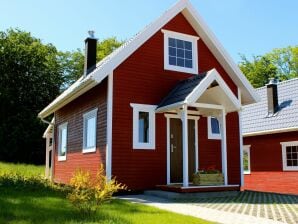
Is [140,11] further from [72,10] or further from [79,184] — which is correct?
[79,184]

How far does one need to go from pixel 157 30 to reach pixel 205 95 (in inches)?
114

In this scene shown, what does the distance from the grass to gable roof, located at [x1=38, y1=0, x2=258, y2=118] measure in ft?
14.4

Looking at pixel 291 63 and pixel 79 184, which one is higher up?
pixel 291 63

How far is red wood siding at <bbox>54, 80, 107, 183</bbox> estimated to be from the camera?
42.1 feet

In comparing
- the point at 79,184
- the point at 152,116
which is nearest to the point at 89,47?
the point at 152,116

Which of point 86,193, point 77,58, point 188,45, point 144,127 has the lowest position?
point 86,193

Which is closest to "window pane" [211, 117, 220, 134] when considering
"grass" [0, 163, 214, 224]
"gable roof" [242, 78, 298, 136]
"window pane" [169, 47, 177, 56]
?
"window pane" [169, 47, 177, 56]

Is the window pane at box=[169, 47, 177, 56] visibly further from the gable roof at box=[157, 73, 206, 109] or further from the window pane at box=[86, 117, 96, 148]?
the window pane at box=[86, 117, 96, 148]

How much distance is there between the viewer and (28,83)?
39.9 metres

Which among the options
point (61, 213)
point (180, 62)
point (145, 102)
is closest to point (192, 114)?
point (145, 102)

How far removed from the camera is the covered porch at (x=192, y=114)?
11406 mm

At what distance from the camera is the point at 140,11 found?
1363cm

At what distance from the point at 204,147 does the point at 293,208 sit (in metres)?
5.18

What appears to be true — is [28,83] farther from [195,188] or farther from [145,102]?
[195,188]
